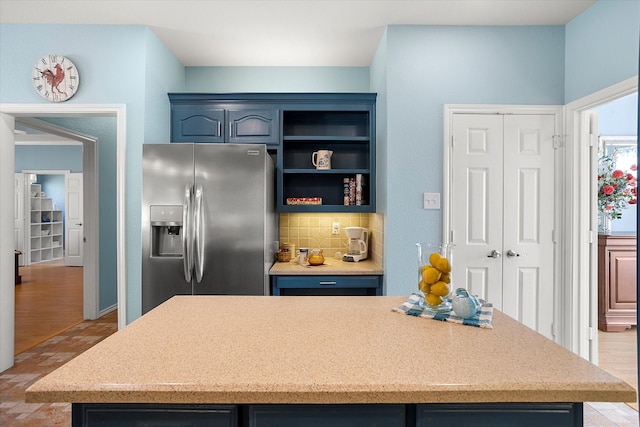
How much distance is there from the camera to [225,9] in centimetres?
287

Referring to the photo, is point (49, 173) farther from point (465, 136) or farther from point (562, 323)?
point (562, 323)

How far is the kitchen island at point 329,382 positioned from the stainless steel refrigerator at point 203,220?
1.64m

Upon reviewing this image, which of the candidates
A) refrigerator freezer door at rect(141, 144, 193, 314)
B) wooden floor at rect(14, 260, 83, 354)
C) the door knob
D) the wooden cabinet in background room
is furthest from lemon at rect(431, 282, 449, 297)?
wooden floor at rect(14, 260, 83, 354)

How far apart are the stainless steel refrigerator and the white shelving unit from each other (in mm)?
7798

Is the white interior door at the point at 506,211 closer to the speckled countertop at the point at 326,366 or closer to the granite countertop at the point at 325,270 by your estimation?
the granite countertop at the point at 325,270

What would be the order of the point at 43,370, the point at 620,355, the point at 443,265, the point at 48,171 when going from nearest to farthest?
1. the point at 443,265
2. the point at 43,370
3. the point at 620,355
4. the point at 48,171

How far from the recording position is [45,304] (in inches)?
211

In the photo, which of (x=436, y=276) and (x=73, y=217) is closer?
(x=436, y=276)

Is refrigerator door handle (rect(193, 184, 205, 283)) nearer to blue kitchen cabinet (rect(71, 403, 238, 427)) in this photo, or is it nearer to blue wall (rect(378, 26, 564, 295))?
blue wall (rect(378, 26, 564, 295))

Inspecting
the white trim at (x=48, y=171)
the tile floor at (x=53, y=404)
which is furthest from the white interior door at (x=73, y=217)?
the tile floor at (x=53, y=404)

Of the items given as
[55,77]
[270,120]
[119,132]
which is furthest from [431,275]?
[55,77]

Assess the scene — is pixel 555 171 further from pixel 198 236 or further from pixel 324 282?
pixel 198 236

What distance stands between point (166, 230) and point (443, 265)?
2147 mm

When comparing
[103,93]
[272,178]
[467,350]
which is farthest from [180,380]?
[103,93]
